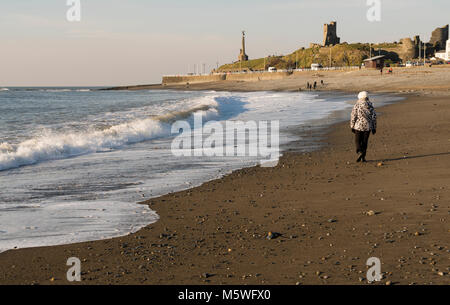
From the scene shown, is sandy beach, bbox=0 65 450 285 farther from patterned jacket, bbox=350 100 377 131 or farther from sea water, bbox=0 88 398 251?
patterned jacket, bbox=350 100 377 131

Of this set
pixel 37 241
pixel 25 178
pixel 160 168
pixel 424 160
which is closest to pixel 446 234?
pixel 37 241

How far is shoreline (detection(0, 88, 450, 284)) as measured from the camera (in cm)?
465

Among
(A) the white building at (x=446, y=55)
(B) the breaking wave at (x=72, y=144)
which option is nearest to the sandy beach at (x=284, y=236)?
(B) the breaking wave at (x=72, y=144)

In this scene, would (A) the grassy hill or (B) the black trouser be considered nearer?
(B) the black trouser

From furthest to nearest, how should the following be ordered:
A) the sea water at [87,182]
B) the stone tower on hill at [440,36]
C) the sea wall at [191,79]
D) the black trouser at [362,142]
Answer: the sea wall at [191,79]
the stone tower on hill at [440,36]
the black trouser at [362,142]
the sea water at [87,182]

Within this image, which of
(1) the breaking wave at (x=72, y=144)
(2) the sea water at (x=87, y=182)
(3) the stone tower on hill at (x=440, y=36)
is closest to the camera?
(2) the sea water at (x=87, y=182)

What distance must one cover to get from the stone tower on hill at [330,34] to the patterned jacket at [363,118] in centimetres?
16657

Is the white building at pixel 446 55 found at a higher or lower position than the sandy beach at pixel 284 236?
higher

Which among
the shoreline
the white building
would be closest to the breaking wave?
the shoreline

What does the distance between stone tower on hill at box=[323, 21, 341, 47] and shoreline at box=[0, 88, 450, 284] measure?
171410 millimetres

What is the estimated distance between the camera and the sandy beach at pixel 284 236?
4.68 metres

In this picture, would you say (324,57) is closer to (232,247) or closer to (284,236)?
(284,236)

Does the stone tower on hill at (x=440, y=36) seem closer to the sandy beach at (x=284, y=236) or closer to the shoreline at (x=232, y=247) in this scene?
the sandy beach at (x=284, y=236)
